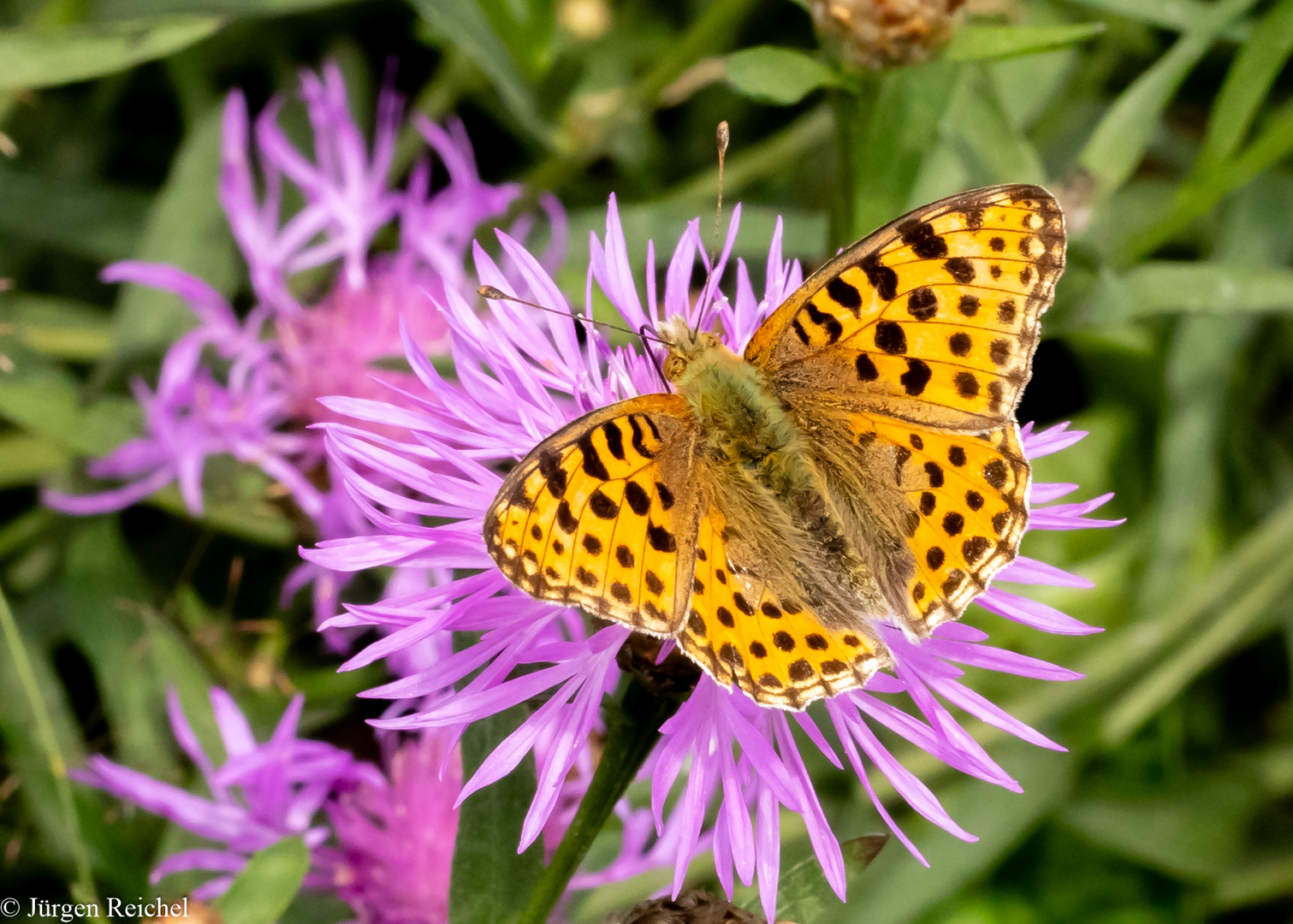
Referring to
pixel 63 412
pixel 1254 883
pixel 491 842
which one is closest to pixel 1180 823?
pixel 1254 883

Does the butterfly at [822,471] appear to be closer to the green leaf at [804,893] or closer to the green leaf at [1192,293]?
the green leaf at [804,893]

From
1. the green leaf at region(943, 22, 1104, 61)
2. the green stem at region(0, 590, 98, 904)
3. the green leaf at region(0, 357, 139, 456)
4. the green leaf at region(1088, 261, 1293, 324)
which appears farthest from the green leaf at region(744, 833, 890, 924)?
the green leaf at region(0, 357, 139, 456)

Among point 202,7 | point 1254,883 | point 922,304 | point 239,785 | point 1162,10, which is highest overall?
point 202,7

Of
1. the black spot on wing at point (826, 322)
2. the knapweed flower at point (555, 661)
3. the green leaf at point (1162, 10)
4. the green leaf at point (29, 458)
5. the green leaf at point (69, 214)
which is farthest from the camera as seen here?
the green leaf at point (69, 214)

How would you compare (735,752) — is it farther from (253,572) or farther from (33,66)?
(33,66)

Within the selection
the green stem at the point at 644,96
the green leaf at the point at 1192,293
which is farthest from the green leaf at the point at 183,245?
the green leaf at the point at 1192,293

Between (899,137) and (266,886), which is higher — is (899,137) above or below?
above

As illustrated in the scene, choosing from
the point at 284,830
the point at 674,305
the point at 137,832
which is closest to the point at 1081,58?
the point at 674,305

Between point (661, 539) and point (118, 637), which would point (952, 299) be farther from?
point (118, 637)
